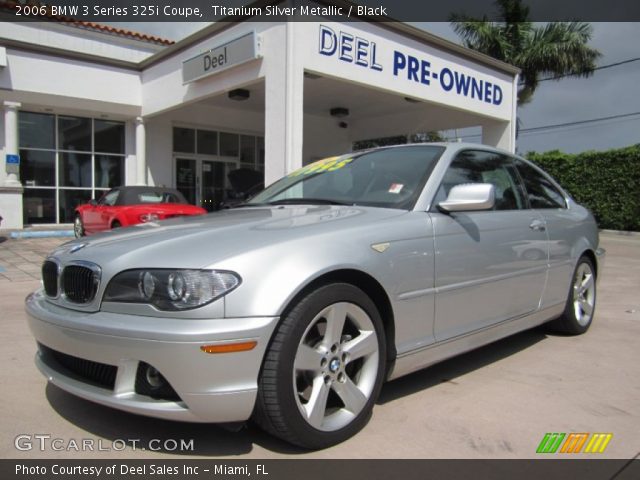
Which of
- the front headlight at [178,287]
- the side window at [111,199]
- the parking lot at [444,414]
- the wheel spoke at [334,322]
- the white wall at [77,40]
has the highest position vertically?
the white wall at [77,40]

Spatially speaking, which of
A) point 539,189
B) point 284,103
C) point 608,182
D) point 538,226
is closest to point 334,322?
point 538,226

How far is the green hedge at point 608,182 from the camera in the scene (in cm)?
1612

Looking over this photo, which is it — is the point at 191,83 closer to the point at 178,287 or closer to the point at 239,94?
the point at 239,94

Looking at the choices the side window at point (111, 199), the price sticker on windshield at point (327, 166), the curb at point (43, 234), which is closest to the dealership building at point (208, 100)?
the curb at point (43, 234)

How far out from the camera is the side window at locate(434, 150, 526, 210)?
3.43 metres

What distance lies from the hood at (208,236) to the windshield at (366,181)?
0.19 m

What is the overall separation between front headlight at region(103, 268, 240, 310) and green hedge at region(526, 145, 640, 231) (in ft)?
56.1

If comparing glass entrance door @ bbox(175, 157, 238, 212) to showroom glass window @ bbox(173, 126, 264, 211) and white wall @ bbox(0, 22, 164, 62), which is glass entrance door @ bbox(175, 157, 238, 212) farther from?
white wall @ bbox(0, 22, 164, 62)

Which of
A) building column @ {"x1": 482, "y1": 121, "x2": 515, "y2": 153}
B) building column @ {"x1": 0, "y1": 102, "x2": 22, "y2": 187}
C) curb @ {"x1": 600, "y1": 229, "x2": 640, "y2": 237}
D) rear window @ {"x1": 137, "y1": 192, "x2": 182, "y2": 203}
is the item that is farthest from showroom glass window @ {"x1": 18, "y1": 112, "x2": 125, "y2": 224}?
curb @ {"x1": 600, "y1": 229, "x2": 640, "y2": 237}

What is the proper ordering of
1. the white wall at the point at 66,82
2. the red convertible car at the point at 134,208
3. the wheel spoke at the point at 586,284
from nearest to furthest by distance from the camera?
the wheel spoke at the point at 586,284 < the red convertible car at the point at 134,208 < the white wall at the point at 66,82

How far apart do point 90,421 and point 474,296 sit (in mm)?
2252

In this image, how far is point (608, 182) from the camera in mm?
16703

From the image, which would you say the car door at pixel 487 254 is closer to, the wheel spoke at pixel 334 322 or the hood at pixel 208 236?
the hood at pixel 208 236
